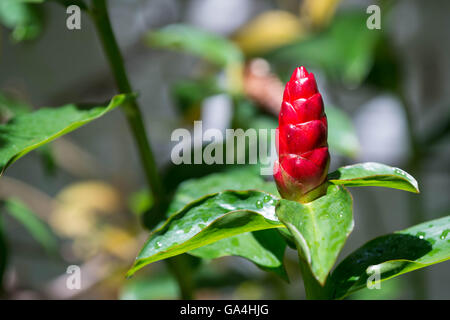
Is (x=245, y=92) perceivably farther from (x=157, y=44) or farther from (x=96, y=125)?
(x=96, y=125)

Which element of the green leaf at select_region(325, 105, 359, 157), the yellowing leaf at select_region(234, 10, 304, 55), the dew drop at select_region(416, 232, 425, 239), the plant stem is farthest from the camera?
the yellowing leaf at select_region(234, 10, 304, 55)

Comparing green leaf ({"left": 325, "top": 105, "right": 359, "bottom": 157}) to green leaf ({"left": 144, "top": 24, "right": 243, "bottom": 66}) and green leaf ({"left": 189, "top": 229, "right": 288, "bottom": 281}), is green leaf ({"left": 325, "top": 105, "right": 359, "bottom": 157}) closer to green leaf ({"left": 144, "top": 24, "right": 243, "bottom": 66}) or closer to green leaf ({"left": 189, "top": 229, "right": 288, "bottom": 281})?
green leaf ({"left": 144, "top": 24, "right": 243, "bottom": 66})

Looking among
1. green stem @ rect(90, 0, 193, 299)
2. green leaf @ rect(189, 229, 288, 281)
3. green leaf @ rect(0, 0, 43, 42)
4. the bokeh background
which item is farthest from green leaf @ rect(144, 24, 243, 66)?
green leaf @ rect(189, 229, 288, 281)

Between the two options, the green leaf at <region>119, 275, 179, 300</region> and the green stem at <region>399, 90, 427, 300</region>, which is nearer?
the green leaf at <region>119, 275, 179, 300</region>

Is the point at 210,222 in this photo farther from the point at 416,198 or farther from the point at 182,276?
the point at 416,198

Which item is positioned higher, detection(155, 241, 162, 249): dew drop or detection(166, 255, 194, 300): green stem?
detection(155, 241, 162, 249): dew drop

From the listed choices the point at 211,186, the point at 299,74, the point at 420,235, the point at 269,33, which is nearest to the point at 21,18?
the point at 211,186
